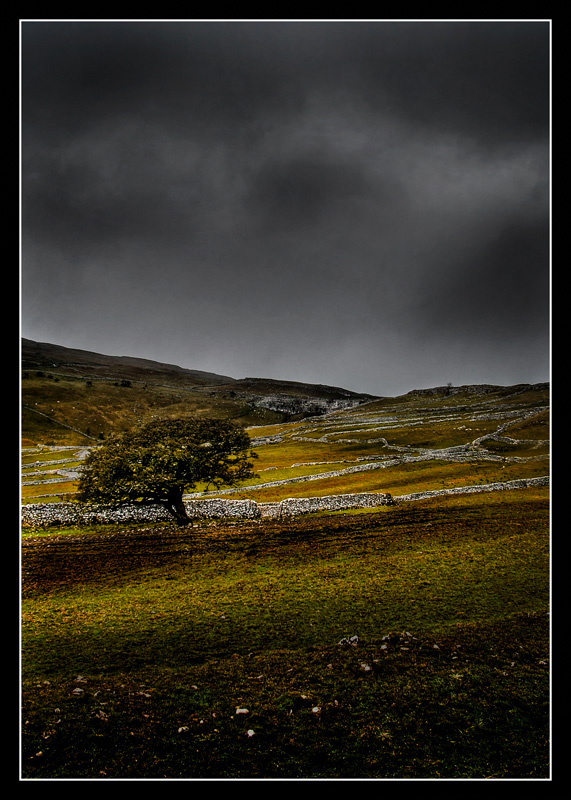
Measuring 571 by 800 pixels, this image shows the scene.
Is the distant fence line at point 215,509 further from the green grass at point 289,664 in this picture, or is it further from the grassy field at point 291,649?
the green grass at point 289,664

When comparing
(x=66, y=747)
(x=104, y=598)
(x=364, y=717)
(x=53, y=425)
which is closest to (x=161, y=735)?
(x=66, y=747)

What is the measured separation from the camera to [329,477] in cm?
4991

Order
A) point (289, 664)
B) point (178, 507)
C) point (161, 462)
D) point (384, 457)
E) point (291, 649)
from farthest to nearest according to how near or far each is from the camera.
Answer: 1. point (384, 457)
2. point (178, 507)
3. point (161, 462)
4. point (291, 649)
5. point (289, 664)

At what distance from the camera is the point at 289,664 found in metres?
9.52

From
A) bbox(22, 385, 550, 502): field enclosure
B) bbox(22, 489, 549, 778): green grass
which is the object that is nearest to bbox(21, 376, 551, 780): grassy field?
bbox(22, 489, 549, 778): green grass

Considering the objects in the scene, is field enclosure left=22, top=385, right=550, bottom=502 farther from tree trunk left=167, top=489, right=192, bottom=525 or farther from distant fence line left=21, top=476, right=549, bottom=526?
tree trunk left=167, top=489, right=192, bottom=525

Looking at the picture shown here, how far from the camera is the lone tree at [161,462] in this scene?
80.2 ft

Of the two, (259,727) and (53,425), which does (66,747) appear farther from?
(53,425)

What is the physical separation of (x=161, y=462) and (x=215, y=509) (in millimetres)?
8484

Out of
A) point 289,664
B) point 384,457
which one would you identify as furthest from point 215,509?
point 384,457

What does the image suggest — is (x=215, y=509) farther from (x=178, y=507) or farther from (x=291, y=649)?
(x=291, y=649)

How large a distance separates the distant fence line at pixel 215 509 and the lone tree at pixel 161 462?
2382 millimetres

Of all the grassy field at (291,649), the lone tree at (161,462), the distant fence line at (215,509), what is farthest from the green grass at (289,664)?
the distant fence line at (215,509)

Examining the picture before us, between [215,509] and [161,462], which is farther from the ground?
[161,462]
